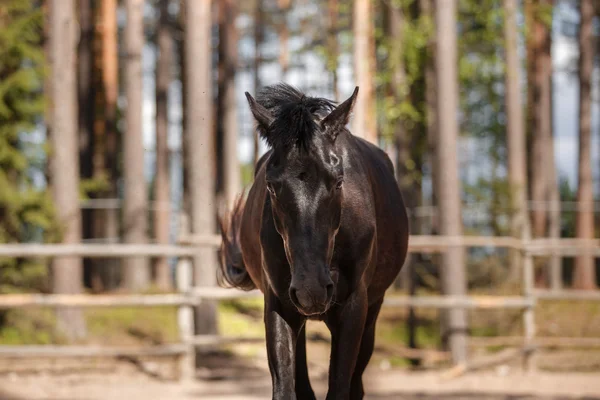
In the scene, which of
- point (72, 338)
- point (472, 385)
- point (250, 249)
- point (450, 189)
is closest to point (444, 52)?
point (450, 189)

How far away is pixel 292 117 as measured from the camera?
308 cm

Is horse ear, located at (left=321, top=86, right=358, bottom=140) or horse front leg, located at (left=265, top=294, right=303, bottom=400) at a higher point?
horse ear, located at (left=321, top=86, right=358, bottom=140)

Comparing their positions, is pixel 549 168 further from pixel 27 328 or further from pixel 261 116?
pixel 261 116

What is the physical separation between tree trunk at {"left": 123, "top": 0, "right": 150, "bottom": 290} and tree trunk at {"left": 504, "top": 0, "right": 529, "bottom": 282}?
576cm

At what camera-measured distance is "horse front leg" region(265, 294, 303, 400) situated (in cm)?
330

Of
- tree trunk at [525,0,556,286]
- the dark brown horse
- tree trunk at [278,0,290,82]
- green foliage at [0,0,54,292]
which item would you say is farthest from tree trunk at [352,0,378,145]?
tree trunk at [278,0,290,82]

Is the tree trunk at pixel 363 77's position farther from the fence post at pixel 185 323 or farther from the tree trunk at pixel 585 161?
the tree trunk at pixel 585 161

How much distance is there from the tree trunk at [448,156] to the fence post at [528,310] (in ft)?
2.20

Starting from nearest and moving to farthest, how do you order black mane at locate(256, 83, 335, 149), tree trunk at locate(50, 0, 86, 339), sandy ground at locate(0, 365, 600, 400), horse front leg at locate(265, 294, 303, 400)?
1. black mane at locate(256, 83, 335, 149)
2. horse front leg at locate(265, 294, 303, 400)
3. sandy ground at locate(0, 365, 600, 400)
4. tree trunk at locate(50, 0, 86, 339)

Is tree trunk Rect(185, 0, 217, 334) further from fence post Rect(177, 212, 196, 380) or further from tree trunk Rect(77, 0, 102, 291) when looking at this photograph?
tree trunk Rect(77, 0, 102, 291)

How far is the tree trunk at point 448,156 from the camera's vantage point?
31.0 feet

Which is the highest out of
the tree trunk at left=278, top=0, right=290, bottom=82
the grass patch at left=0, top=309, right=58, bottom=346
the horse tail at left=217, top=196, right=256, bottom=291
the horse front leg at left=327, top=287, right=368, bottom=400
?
the tree trunk at left=278, top=0, right=290, bottom=82

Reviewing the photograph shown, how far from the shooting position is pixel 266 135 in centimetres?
312

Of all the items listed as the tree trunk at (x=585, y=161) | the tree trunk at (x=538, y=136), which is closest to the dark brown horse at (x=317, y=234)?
the tree trunk at (x=585, y=161)
